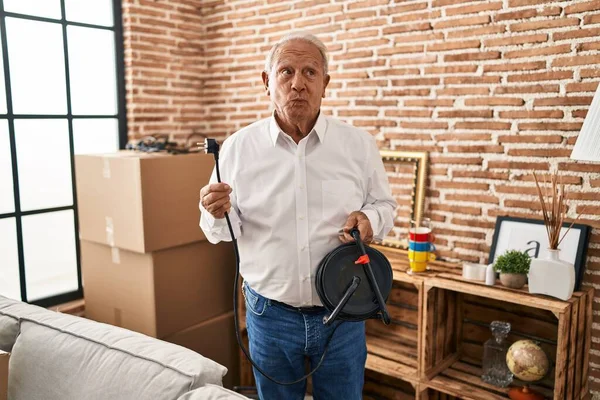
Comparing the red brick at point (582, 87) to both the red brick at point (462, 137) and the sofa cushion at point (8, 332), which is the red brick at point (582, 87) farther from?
the sofa cushion at point (8, 332)

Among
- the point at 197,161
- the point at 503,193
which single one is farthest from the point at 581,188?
the point at 197,161

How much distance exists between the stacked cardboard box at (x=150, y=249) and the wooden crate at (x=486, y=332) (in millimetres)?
1217

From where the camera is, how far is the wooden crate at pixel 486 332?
6.89 ft

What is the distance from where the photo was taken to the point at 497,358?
8.07 ft

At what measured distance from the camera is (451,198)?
104 inches

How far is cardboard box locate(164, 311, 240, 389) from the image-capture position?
2.95m

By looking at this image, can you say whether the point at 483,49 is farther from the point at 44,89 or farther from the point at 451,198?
the point at 44,89

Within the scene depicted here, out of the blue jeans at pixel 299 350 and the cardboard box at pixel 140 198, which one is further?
the cardboard box at pixel 140 198

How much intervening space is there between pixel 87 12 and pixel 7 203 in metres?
1.14

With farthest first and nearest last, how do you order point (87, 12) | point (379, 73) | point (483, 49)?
point (87, 12) → point (379, 73) → point (483, 49)

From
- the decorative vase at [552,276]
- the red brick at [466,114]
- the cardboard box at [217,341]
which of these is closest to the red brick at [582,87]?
the red brick at [466,114]

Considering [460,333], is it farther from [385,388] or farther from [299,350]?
[299,350]

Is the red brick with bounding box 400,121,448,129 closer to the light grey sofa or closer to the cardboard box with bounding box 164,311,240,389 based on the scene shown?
the cardboard box with bounding box 164,311,240,389

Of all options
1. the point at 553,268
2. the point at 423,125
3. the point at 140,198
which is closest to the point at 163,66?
the point at 140,198
